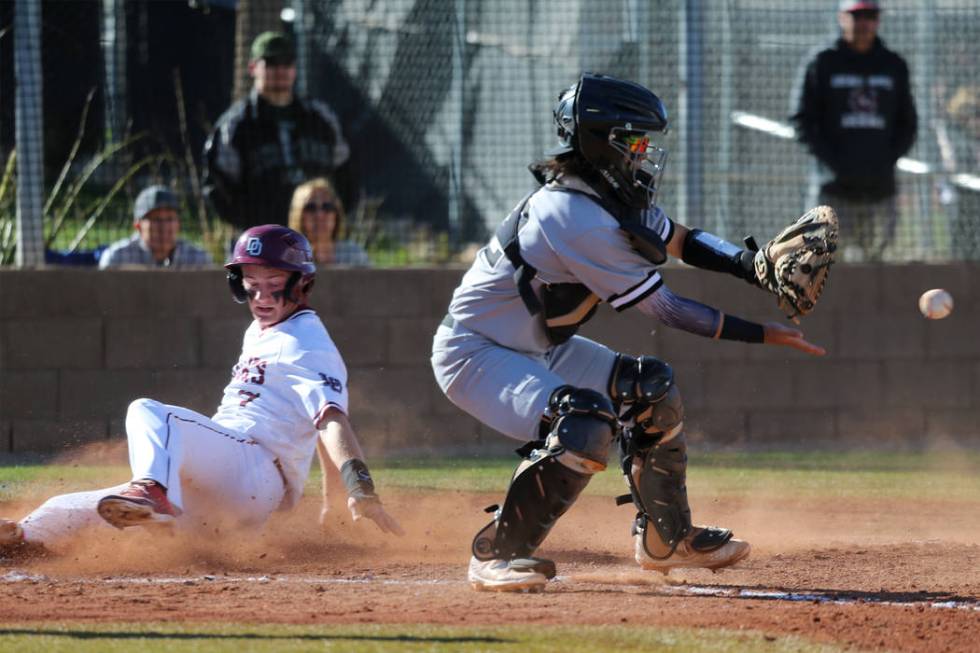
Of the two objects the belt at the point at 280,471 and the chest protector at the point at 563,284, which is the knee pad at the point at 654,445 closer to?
the chest protector at the point at 563,284

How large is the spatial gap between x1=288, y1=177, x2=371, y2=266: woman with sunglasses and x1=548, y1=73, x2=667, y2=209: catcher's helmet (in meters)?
4.64

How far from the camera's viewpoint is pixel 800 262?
561 centimetres

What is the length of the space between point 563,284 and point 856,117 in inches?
229

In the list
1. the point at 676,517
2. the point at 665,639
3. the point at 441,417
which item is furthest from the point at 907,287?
the point at 665,639

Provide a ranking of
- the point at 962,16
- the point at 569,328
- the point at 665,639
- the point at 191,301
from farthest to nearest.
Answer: the point at 962,16 → the point at 191,301 → the point at 569,328 → the point at 665,639

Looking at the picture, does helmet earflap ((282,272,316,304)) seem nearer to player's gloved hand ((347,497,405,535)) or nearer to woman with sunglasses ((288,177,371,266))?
player's gloved hand ((347,497,405,535))

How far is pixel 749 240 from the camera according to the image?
6.01 m

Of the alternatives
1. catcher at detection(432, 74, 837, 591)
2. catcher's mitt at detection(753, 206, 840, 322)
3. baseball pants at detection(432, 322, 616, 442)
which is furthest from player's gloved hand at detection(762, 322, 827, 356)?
baseball pants at detection(432, 322, 616, 442)

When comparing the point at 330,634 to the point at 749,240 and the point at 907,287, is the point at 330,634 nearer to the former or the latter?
the point at 749,240

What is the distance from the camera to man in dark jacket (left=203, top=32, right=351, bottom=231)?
10398 millimetres

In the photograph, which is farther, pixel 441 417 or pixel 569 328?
pixel 441 417

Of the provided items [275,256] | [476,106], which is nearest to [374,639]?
[275,256]

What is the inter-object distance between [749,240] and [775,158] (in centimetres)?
525

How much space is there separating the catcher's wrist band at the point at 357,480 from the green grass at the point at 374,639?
1.08 metres
